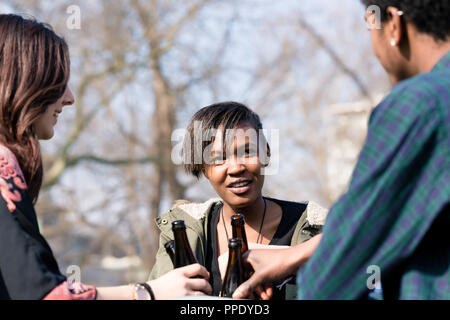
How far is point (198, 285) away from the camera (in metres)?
1.87

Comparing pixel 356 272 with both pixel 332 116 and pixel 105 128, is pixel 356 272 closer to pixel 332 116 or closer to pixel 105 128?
pixel 105 128

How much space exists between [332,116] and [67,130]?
26.6 ft

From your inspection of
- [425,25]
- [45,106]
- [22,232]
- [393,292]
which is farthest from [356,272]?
[45,106]

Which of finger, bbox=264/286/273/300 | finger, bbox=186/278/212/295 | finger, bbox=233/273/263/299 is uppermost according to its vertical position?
finger, bbox=186/278/212/295

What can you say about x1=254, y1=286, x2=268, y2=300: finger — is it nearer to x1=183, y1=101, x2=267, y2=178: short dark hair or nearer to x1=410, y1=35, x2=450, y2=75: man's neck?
x1=183, y1=101, x2=267, y2=178: short dark hair

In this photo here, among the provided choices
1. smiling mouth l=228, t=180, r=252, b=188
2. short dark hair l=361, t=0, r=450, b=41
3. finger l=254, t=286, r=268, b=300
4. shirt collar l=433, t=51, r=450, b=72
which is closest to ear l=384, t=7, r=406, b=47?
short dark hair l=361, t=0, r=450, b=41

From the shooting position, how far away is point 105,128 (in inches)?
538

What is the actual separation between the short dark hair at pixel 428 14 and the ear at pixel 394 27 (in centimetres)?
1

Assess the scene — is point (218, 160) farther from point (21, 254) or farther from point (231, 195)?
point (21, 254)

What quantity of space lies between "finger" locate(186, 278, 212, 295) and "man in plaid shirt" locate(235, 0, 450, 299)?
53cm

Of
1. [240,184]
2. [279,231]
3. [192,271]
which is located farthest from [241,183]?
[192,271]

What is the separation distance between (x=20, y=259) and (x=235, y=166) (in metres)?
1.19

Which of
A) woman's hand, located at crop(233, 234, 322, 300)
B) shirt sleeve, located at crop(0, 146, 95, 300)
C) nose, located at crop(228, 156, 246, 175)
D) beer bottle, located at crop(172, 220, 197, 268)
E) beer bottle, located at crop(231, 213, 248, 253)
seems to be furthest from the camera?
nose, located at crop(228, 156, 246, 175)

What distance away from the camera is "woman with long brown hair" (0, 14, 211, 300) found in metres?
1.61
